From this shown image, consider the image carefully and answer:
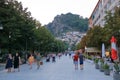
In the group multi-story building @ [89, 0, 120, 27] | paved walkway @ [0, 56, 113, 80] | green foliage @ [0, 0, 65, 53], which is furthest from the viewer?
multi-story building @ [89, 0, 120, 27]

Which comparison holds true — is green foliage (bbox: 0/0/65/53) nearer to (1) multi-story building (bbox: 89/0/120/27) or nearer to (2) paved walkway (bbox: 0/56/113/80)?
(2) paved walkway (bbox: 0/56/113/80)

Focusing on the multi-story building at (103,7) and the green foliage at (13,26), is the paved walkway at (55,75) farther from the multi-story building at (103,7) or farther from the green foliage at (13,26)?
the multi-story building at (103,7)

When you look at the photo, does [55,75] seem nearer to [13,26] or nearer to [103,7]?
[13,26]

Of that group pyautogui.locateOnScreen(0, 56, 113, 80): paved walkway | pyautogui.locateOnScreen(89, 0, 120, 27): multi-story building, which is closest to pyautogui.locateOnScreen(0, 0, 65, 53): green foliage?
pyautogui.locateOnScreen(0, 56, 113, 80): paved walkway

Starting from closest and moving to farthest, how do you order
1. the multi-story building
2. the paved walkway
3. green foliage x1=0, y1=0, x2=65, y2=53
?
the paved walkway, green foliage x1=0, y1=0, x2=65, y2=53, the multi-story building

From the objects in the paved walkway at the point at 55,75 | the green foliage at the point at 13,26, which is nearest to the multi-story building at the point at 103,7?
the green foliage at the point at 13,26

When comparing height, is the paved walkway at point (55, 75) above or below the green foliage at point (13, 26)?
below

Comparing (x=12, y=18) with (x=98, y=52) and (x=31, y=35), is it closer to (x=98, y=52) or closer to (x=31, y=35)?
(x=31, y=35)

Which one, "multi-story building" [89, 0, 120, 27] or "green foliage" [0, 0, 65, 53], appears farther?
"multi-story building" [89, 0, 120, 27]

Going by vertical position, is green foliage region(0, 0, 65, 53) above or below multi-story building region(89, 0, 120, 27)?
below

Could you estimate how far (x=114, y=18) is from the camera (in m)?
37.5

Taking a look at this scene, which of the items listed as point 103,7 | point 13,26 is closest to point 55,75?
point 13,26

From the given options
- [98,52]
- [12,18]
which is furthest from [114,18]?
[98,52]

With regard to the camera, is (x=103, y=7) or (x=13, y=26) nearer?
(x=13, y=26)
